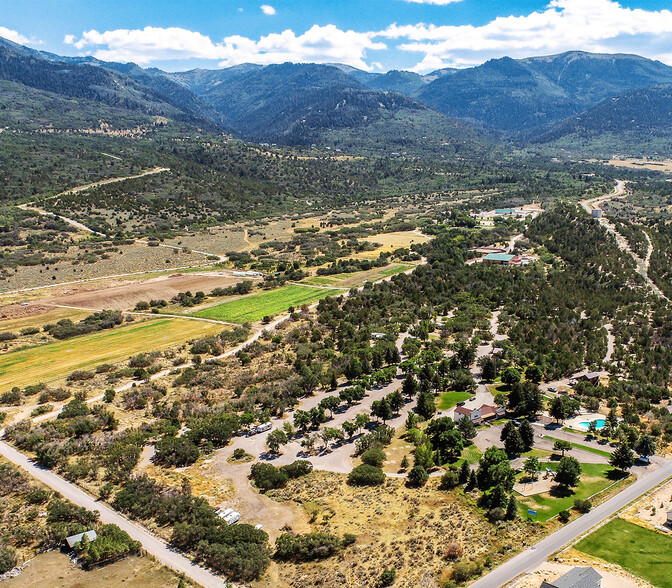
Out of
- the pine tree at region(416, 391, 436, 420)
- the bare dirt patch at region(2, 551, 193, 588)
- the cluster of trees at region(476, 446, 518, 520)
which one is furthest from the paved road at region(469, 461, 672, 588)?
the bare dirt patch at region(2, 551, 193, 588)

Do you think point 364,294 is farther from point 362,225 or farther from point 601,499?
point 362,225

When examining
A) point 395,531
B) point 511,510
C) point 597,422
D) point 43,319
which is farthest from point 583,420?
A: point 43,319

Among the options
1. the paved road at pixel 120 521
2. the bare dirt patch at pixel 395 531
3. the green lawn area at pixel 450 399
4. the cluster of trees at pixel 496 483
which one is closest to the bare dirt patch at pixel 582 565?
the bare dirt patch at pixel 395 531

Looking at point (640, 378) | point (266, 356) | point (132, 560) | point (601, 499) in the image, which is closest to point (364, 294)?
point (266, 356)

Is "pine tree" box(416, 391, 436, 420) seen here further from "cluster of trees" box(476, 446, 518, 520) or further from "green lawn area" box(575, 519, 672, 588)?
"green lawn area" box(575, 519, 672, 588)

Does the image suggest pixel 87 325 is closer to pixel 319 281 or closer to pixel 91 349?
pixel 91 349

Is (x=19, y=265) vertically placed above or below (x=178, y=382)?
above
